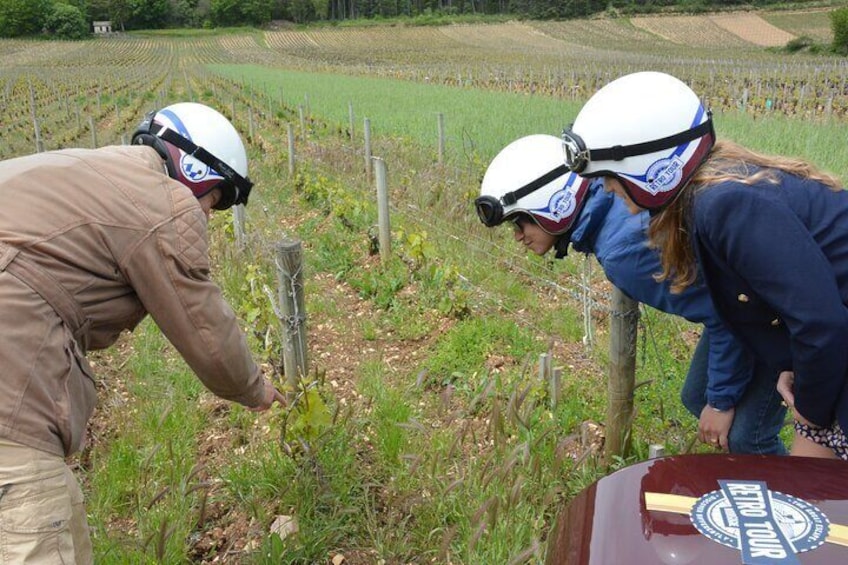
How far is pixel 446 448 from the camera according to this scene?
3.48 metres

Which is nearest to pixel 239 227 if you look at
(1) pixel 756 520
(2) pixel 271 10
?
(1) pixel 756 520

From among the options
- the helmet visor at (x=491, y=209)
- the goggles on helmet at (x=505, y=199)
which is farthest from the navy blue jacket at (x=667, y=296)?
the helmet visor at (x=491, y=209)

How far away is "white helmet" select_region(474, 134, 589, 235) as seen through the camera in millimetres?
2832

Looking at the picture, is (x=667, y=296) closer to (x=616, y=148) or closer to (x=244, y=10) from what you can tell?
(x=616, y=148)

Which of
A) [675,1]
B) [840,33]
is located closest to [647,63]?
[840,33]

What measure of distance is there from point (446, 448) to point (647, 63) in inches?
1732

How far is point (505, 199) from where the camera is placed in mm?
2916

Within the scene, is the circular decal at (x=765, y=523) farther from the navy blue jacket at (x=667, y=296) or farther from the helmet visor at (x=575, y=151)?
the helmet visor at (x=575, y=151)

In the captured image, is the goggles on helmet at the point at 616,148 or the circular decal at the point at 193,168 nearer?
the goggles on helmet at the point at 616,148

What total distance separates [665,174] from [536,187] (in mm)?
768

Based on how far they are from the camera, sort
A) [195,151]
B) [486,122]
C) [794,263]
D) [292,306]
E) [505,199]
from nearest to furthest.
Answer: [794,263] → [195,151] → [505,199] → [292,306] → [486,122]

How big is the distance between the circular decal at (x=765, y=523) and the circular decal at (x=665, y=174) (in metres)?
0.94

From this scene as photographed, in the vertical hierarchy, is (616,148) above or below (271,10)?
below

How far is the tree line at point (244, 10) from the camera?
8794 centimetres
